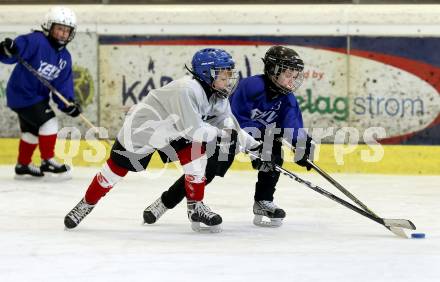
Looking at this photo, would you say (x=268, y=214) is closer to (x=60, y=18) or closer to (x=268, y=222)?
(x=268, y=222)

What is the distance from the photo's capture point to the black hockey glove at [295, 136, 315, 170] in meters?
4.20

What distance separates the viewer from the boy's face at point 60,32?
5.96 metres

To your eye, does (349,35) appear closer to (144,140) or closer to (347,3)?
(347,3)

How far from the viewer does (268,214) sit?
4.39 m

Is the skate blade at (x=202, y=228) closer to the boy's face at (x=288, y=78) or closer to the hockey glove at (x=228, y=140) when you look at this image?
the hockey glove at (x=228, y=140)

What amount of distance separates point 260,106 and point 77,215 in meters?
0.88

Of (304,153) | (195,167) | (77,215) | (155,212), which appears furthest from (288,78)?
(77,215)

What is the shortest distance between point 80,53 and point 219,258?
341cm

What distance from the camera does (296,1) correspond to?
6.73 m

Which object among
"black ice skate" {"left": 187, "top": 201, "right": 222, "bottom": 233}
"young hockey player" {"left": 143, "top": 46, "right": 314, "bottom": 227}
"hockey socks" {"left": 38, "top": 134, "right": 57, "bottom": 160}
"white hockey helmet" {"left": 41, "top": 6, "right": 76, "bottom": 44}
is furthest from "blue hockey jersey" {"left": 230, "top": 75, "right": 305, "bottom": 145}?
"hockey socks" {"left": 38, "top": 134, "right": 57, "bottom": 160}

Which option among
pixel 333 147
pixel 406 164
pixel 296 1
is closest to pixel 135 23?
pixel 296 1

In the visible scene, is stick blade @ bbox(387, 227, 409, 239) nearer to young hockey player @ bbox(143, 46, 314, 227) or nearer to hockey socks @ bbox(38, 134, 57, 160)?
young hockey player @ bbox(143, 46, 314, 227)

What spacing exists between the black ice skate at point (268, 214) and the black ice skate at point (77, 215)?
2.36 ft

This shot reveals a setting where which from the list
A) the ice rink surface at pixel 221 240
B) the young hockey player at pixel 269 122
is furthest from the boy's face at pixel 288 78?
the ice rink surface at pixel 221 240
